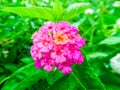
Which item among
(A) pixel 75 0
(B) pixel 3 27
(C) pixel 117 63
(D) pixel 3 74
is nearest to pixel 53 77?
(C) pixel 117 63

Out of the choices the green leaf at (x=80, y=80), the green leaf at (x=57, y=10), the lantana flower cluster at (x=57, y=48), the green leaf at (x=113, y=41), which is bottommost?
the green leaf at (x=80, y=80)

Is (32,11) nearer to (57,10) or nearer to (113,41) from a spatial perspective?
(57,10)

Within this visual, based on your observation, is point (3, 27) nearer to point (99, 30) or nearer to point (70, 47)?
point (99, 30)

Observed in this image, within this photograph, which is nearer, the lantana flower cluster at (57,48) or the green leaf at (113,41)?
the lantana flower cluster at (57,48)

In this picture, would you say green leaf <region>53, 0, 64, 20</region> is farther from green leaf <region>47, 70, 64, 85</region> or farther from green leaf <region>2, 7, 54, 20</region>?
green leaf <region>47, 70, 64, 85</region>

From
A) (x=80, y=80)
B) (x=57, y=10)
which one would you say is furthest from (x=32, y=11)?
(x=80, y=80)

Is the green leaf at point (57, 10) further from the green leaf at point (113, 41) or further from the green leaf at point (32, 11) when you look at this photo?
the green leaf at point (113, 41)

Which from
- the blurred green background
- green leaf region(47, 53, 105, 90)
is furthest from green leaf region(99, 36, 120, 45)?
green leaf region(47, 53, 105, 90)

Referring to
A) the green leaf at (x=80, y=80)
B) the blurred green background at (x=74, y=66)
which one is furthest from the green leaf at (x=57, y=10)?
the green leaf at (x=80, y=80)
